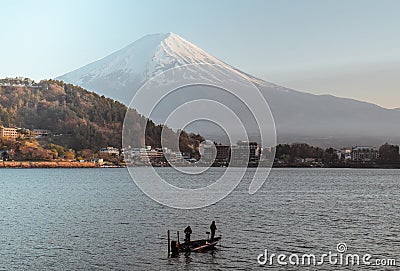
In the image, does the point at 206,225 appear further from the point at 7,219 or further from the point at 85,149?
the point at 85,149

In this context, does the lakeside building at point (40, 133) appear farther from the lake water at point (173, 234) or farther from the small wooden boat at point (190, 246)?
the small wooden boat at point (190, 246)

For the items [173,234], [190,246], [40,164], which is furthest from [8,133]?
[190,246]

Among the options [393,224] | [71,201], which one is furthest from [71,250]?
[71,201]

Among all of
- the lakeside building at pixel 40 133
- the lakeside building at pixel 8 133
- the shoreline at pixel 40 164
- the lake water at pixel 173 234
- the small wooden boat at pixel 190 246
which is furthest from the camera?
the lakeside building at pixel 40 133

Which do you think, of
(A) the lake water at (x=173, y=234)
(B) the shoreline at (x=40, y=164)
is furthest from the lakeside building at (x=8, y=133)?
(A) the lake water at (x=173, y=234)

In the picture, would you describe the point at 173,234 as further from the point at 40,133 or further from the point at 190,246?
the point at 40,133

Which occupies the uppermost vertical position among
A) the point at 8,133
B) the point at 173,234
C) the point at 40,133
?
the point at 40,133

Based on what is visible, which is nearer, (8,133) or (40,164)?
(40,164)

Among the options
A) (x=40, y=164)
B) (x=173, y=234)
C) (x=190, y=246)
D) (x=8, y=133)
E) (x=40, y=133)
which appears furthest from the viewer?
(x=40, y=133)

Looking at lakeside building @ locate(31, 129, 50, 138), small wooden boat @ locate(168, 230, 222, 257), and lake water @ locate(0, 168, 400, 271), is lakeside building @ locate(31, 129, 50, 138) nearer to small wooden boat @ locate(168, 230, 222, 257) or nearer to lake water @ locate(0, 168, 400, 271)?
lake water @ locate(0, 168, 400, 271)

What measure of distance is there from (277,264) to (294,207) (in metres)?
25.6

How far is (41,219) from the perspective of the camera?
39.7 m

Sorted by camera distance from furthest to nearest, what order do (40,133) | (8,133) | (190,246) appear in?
(40,133), (8,133), (190,246)

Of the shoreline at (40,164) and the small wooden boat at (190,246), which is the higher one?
the shoreline at (40,164)
